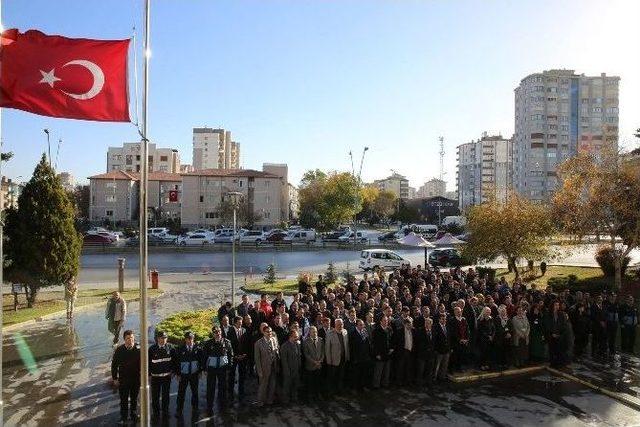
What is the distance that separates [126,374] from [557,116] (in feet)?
410

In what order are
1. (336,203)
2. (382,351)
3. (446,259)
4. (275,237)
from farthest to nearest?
(336,203) → (275,237) → (446,259) → (382,351)

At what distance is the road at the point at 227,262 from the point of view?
3178 cm

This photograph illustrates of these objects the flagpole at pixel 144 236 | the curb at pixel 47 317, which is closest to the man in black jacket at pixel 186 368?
the flagpole at pixel 144 236

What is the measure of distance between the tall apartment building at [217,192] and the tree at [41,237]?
62.5 meters

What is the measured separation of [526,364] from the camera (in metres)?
13.3

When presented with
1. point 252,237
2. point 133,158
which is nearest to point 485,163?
point 133,158

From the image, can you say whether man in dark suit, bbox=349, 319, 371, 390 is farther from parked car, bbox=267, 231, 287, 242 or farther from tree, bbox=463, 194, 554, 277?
parked car, bbox=267, 231, 287, 242

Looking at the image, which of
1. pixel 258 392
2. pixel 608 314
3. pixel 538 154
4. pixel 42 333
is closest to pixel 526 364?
pixel 608 314

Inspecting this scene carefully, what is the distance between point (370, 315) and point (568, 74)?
124041 mm

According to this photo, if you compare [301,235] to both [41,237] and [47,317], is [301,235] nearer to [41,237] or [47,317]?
[41,237]

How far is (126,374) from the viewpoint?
31.5 feet

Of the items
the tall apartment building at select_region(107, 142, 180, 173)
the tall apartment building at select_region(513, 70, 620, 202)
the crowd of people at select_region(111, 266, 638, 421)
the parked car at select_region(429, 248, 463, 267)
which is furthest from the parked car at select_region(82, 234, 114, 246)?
the tall apartment building at select_region(513, 70, 620, 202)

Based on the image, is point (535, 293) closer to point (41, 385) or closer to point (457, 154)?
point (41, 385)

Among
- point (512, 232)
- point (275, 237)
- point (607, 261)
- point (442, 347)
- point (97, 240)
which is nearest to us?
point (442, 347)
